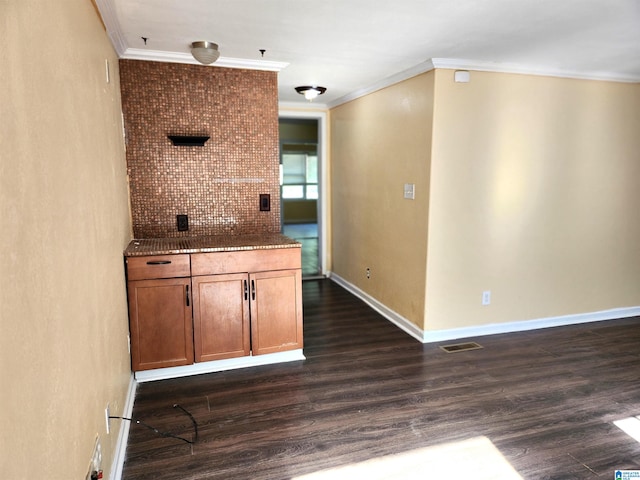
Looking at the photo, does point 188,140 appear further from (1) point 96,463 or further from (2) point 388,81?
(1) point 96,463

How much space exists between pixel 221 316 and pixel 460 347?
1984 millimetres

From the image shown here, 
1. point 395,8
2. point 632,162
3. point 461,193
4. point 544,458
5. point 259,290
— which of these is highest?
point 395,8

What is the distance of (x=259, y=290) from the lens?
3.07m

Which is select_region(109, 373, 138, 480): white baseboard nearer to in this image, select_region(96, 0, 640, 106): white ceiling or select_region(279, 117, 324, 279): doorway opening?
select_region(96, 0, 640, 106): white ceiling

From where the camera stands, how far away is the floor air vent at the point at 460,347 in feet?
11.3

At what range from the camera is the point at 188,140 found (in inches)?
127

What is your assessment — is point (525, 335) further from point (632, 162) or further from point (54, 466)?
point (54, 466)

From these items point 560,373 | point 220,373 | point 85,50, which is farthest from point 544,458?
point 85,50

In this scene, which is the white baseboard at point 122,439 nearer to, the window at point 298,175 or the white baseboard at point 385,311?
the white baseboard at point 385,311

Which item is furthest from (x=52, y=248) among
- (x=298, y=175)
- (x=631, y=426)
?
(x=298, y=175)

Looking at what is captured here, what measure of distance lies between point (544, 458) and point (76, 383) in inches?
84.9

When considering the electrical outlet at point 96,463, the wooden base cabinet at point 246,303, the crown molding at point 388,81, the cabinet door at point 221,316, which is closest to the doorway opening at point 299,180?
the crown molding at point 388,81

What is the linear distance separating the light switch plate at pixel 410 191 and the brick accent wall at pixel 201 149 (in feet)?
3.84

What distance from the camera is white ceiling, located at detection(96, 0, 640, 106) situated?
87.1 inches
